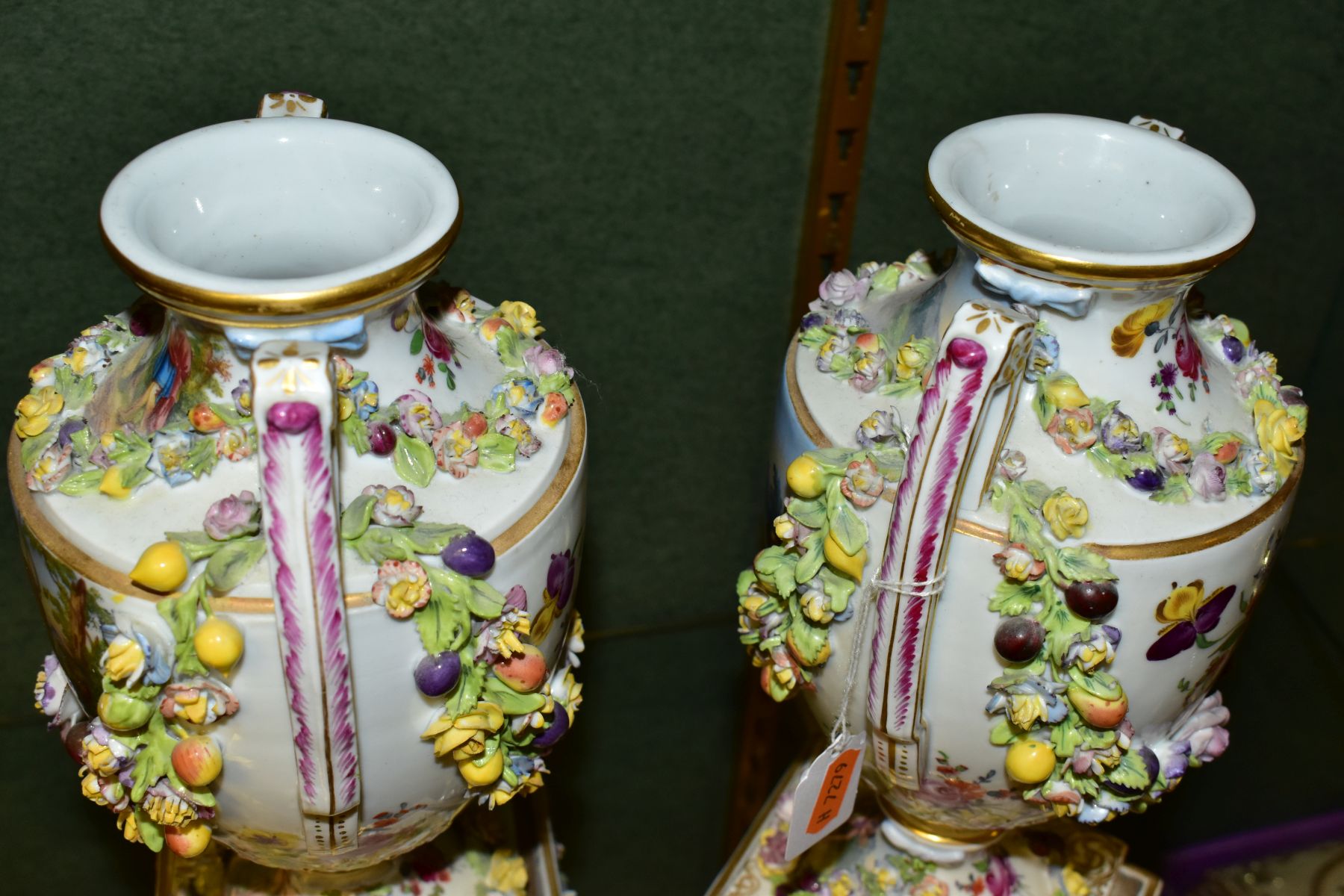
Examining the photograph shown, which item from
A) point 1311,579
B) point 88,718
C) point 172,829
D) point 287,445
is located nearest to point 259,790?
point 172,829

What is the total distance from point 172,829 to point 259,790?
78 millimetres

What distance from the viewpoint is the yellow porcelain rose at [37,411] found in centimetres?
109

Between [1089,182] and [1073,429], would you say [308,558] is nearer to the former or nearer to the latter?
[1073,429]

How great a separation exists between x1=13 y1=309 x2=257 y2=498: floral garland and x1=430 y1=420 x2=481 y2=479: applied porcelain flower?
0.13 metres

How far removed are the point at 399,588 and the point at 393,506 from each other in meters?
0.06

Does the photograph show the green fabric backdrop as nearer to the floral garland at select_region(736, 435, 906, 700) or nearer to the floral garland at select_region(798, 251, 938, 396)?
the floral garland at select_region(798, 251, 938, 396)

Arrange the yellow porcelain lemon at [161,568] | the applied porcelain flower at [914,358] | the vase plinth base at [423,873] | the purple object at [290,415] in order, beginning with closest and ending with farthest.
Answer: the purple object at [290,415] → the yellow porcelain lemon at [161,568] → the applied porcelain flower at [914,358] → the vase plinth base at [423,873]

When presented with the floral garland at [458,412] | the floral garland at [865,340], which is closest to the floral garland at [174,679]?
the floral garland at [458,412]

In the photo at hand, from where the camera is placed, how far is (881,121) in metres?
1.53

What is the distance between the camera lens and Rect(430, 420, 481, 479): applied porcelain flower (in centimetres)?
106

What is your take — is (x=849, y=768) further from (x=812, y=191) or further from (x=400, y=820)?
(x=812, y=191)

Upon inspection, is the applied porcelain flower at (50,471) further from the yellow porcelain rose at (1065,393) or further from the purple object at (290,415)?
the yellow porcelain rose at (1065,393)

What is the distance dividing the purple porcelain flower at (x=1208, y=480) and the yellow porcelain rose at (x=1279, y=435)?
2.7 inches

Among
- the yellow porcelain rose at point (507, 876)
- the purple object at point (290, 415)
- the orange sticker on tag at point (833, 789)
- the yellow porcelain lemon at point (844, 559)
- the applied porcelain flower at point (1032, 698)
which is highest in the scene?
the purple object at point (290, 415)
